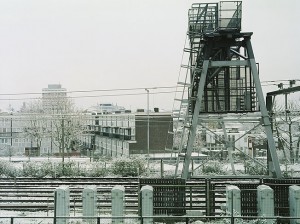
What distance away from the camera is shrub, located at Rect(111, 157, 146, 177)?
2564 cm

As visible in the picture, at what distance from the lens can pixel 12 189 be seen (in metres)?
18.6

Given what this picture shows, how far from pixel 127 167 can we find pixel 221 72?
11618 mm

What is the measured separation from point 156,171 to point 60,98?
34208mm

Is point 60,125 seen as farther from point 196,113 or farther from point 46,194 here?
point 196,113

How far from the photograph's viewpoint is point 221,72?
58.2 ft

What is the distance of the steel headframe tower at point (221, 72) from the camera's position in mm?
14898

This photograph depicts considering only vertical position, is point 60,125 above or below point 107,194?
above

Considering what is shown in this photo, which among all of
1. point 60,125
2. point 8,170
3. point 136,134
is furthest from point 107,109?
point 8,170

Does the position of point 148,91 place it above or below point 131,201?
above

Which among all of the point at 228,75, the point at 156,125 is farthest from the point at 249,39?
the point at 156,125

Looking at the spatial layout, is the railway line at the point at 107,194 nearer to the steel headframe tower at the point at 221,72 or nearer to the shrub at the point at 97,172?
the steel headframe tower at the point at 221,72

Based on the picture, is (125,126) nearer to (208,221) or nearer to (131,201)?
(131,201)

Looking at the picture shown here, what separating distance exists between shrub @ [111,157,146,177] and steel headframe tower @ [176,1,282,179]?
1015cm

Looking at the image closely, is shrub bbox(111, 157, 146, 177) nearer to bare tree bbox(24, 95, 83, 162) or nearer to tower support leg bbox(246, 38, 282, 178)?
tower support leg bbox(246, 38, 282, 178)
